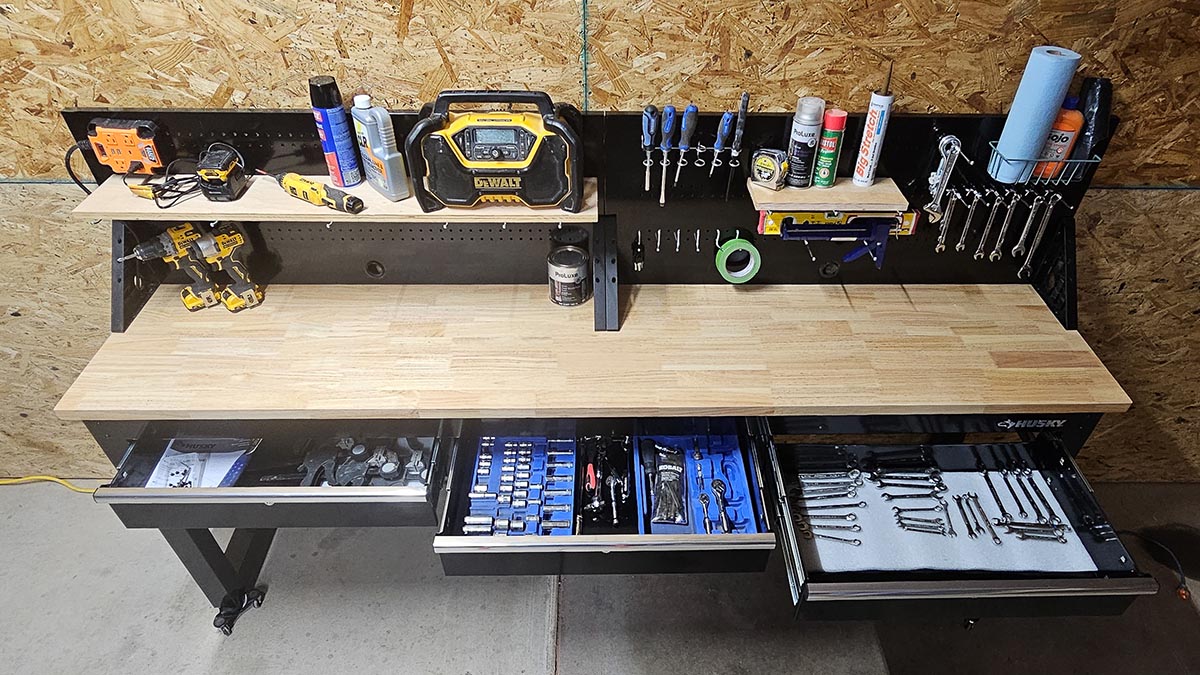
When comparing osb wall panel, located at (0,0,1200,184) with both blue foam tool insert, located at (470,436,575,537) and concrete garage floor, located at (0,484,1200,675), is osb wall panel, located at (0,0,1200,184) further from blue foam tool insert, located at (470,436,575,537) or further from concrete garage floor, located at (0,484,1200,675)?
concrete garage floor, located at (0,484,1200,675)

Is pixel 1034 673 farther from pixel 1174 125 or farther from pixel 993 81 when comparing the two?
pixel 993 81

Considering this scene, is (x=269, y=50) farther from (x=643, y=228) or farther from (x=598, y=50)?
(x=643, y=228)

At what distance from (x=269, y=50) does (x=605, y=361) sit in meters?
1.01

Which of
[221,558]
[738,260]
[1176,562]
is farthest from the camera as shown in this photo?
[1176,562]

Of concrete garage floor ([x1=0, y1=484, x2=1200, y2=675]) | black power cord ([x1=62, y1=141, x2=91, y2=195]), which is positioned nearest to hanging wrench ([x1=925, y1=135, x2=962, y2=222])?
concrete garage floor ([x1=0, y1=484, x2=1200, y2=675])

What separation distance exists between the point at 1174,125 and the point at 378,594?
2427mm

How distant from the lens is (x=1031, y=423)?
1.61 m

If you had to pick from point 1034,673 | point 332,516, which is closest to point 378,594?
point 332,516

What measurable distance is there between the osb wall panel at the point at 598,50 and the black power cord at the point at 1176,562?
1.42 metres

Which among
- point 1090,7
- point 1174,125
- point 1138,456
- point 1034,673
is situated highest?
point 1090,7

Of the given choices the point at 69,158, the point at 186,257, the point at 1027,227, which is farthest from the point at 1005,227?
the point at 69,158

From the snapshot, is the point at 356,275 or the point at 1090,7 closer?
the point at 1090,7

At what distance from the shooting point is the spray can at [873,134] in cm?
150

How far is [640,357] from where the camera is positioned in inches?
64.4
